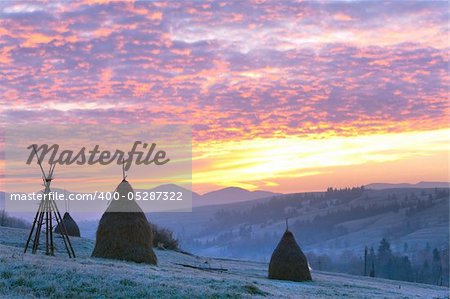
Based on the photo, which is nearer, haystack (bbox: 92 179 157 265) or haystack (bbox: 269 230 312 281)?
haystack (bbox: 92 179 157 265)

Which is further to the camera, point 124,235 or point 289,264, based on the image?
point 289,264

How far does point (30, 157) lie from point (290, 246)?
69.8 ft

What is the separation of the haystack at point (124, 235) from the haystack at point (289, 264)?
11429 millimetres

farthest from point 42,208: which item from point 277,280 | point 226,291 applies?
point 277,280

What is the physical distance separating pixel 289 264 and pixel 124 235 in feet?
47.0

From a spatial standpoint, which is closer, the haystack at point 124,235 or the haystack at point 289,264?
the haystack at point 124,235

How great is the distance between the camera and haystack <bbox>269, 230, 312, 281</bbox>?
4409 cm

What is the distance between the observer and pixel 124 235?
36.7 meters

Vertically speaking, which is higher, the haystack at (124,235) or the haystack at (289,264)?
the haystack at (124,235)

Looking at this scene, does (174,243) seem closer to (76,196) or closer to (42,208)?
(76,196)

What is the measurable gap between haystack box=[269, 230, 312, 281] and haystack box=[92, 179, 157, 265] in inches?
450

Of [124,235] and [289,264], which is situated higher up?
[124,235]

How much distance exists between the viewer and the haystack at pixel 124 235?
3638 cm

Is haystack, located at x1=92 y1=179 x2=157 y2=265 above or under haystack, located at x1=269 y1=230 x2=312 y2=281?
above
